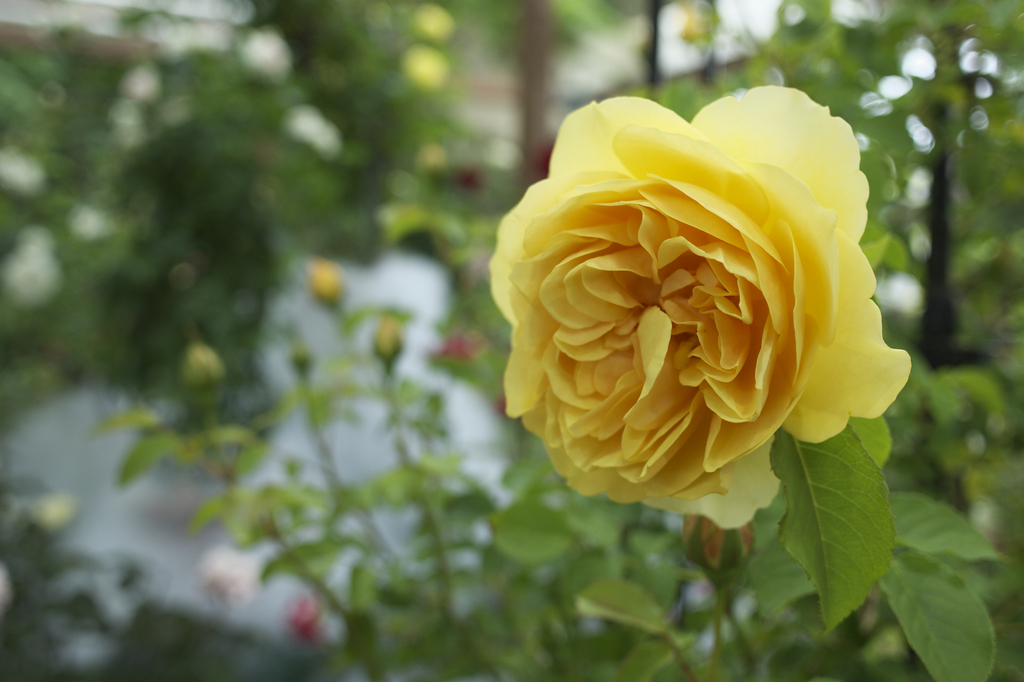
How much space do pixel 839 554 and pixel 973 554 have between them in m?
0.09

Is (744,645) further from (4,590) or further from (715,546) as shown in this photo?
(4,590)

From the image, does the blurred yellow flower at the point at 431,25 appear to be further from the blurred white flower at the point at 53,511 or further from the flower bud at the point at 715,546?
the flower bud at the point at 715,546

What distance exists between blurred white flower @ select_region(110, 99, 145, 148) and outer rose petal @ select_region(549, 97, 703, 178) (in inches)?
43.4

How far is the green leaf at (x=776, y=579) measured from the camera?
0.19 metres

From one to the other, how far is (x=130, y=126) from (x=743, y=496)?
46.7 inches

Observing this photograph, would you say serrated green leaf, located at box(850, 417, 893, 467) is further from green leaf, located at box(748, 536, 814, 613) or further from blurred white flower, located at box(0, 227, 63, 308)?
blurred white flower, located at box(0, 227, 63, 308)

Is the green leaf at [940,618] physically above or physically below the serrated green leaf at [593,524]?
above

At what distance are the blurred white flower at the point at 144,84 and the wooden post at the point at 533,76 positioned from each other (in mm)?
656

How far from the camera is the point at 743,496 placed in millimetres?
153

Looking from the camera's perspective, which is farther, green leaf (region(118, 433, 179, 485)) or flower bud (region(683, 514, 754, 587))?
green leaf (region(118, 433, 179, 485))

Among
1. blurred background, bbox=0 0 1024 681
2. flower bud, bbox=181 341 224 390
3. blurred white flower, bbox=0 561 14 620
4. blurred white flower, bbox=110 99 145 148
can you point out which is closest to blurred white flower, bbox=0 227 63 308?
blurred background, bbox=0 0 1024 681

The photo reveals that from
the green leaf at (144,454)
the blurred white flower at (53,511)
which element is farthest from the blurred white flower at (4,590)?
the green leaf at (144,454)

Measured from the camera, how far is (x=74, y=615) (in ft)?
2.55

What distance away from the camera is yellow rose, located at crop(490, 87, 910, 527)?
0.14 meters
